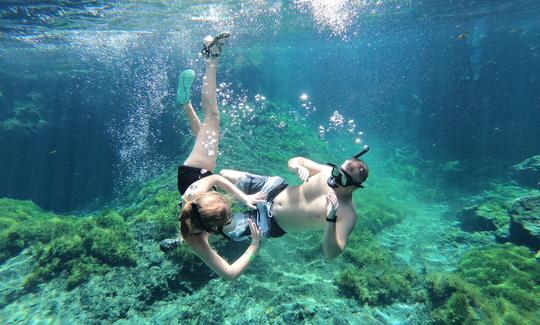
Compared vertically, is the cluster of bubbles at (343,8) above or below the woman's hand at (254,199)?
above

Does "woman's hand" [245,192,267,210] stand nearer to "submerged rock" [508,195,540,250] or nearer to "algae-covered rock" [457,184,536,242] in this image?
"submerged rock" [508,195,540,250]

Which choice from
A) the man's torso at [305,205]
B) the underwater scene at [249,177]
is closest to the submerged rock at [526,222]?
the underwater scene at [249,177]

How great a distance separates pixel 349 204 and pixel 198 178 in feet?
Result: 7.93

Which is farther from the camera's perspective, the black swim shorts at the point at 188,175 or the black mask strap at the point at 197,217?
the black swim shorts at the point at 188,175

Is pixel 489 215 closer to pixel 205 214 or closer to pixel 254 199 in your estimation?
pixel 254 199

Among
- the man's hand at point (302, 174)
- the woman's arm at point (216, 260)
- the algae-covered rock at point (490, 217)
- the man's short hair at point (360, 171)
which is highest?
the man's short hair at point (360, 171)

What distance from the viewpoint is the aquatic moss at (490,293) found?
4722mm

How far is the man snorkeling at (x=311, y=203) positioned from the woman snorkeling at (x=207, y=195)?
0.99 ft

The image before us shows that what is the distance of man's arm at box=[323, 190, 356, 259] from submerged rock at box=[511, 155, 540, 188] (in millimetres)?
17254

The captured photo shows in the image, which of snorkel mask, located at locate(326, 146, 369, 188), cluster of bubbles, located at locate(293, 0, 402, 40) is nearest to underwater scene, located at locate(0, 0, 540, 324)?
snorkel mask, located at locate(326, 146, 369, 188)

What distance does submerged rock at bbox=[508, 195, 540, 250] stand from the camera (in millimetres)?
7693

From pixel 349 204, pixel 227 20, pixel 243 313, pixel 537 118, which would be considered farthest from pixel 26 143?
pixel 537 118

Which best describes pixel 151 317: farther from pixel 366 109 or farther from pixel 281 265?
pixel 366 109

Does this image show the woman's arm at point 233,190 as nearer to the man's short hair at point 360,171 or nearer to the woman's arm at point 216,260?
the woman's arm at point 216,260
